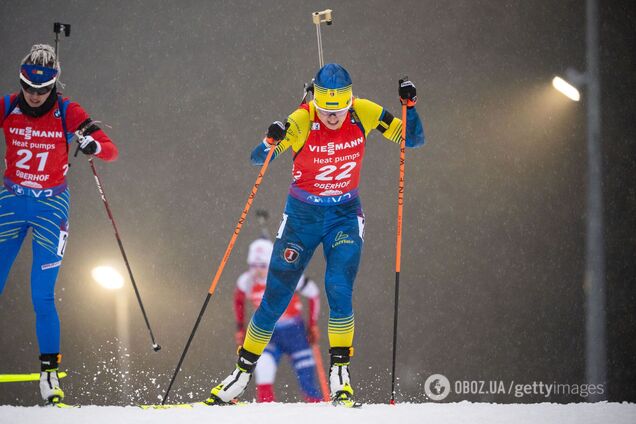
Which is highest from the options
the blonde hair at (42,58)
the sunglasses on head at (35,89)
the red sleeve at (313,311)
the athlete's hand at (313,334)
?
the blonde hair at (42,58)

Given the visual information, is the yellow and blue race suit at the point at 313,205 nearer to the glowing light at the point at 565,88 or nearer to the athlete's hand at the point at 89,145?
the athlete's hand at the point at 89,145

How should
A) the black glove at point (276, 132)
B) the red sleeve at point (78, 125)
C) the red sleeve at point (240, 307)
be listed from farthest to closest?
the red sleeve at point (240, 307), the red sleeve at point (78, 125), the black glove at point (276, 132)

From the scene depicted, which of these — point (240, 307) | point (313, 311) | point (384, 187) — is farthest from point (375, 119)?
point (384, 187)

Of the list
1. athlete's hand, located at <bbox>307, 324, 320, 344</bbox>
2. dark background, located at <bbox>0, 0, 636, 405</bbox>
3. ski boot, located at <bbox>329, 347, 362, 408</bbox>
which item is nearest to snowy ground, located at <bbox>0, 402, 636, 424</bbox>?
ski boot, located at <bbox>329, 347, 362, 408</bbox>

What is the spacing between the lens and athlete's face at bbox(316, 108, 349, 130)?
407 centimetres

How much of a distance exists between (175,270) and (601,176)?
13.2 ft

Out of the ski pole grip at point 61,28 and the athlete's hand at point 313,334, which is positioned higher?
the ski pole grip at point 61,28

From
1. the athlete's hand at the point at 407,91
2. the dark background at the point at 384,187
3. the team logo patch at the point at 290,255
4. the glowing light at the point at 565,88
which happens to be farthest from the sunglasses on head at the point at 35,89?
the glowing light at the point at 565,88

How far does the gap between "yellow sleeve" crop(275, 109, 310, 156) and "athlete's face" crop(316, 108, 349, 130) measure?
0.09 m

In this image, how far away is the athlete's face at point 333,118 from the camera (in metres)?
4.07

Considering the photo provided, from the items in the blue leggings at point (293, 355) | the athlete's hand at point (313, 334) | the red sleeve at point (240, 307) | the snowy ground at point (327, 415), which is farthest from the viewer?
the red sleeve at point (240, 307)

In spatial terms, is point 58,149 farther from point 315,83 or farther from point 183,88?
point 183,88

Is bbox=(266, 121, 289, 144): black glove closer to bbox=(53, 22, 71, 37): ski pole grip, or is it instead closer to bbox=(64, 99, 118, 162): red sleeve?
bbox=(64, 99, 118, 162): red sleeve

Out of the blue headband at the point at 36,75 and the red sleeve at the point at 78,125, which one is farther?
the red sleeve at the point at 78,125
